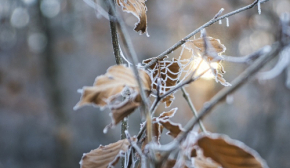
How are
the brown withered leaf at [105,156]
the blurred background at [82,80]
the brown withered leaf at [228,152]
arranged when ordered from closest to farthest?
the brown withered leaf at [228,152] → the brown withered leaf at [105,156] → the blurred background at [82,80]

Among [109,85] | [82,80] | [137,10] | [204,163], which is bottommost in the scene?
[204,163]

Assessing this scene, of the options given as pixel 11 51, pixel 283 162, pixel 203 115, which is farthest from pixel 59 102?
pixel 203 115

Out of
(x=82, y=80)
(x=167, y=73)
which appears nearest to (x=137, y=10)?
(x=167, y=73)

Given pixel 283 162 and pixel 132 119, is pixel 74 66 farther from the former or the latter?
pixel 283 162

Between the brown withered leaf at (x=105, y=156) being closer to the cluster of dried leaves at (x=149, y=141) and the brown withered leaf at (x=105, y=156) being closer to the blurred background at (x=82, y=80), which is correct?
the cluster of dried leaves at (x=149, y=141)

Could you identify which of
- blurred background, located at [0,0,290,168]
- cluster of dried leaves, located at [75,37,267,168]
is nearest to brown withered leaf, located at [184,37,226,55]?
cluster of dried leaves, located at [75,37,267,168]

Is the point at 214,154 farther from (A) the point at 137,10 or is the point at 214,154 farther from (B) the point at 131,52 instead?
(A) the point at 137,10

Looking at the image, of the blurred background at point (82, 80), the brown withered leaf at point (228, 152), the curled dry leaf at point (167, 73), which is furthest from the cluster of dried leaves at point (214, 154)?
the blurred background at point (82, 80)
